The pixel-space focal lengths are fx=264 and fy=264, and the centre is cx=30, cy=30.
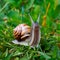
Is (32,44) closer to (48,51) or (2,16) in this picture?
(48,51)

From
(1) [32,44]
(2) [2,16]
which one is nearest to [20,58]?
(1) [32,44]

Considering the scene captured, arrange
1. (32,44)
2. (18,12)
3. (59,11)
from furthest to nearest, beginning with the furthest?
(18,12), (59,11), (32,44)

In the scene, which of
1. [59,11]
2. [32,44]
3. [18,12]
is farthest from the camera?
[18,12]

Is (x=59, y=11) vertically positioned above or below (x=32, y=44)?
above
